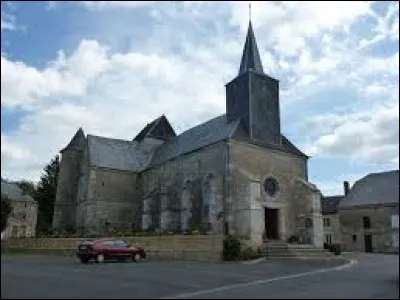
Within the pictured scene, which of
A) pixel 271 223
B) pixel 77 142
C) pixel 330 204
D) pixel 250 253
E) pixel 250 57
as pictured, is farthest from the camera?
pixel 330 204

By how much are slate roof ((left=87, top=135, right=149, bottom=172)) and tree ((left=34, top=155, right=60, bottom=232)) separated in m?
11.9

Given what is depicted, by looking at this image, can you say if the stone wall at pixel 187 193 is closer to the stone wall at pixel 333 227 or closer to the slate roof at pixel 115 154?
the slate roof at pixel 115 154

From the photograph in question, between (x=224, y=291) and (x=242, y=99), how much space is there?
24136 mm

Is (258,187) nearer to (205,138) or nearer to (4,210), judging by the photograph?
(205,138)

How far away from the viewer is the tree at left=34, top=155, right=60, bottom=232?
5300 cm

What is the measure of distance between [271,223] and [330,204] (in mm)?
31373

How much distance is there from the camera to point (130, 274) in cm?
1638

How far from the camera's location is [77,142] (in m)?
46.6

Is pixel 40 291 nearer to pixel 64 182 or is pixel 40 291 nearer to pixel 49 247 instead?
pixel 49 247

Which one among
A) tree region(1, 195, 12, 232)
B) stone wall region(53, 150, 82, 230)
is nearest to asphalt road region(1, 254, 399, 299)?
tree region(1, 195, 12, 232)

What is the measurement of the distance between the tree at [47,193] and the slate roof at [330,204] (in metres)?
33.0

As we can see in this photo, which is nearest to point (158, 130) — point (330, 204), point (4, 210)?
point (330, 204)

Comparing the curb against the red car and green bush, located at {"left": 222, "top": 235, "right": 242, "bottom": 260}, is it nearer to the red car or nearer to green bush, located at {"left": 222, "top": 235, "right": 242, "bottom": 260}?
green bush, located at {"left": 222, "top": 235, "right": 242, "bottom": 260}

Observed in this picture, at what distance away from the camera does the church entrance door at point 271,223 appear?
111ft
